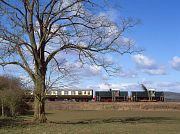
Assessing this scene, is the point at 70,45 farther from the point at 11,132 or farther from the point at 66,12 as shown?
the point at 11,132

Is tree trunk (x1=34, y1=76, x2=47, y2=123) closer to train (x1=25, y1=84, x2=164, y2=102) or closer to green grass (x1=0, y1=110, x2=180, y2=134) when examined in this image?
green grass (x1=0, y1=110, x2=180, y2=134)

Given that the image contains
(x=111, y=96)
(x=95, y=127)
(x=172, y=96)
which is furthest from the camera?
(x=172, y=96)

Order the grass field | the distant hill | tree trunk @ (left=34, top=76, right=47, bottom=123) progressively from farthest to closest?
1. the distant hill
2. tree trunk @ (left=34, top=76, right=47, bottom=123)
3. the grass field

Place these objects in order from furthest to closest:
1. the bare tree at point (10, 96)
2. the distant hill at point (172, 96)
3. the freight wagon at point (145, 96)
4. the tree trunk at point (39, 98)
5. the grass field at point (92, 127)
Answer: the distant hill at point (172, 96) → the freight wagon at point (145, 96) → the bare tree at point (10, 96) → the tree trunk at point (39, 98) → the grass field at point (92, 127)

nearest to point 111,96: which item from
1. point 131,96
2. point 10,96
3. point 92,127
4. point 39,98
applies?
point 131,96

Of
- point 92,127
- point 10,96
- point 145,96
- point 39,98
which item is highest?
point 145,96

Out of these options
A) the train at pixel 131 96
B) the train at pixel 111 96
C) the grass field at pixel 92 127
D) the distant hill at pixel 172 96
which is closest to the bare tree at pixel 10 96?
the grass field at pixel 92 127

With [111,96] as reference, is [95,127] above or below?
below

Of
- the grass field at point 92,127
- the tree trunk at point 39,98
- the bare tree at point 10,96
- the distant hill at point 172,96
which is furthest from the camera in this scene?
the distant hill at point 172,96

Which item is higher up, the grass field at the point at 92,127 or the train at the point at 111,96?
the train at the point at 111,96

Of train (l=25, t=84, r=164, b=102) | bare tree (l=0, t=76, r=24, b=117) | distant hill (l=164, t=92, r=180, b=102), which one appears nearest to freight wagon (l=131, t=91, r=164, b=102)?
train (l=25, t=84, r=164, b=102)

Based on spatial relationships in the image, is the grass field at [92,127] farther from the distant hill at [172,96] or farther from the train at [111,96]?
the distant hill at [172,96]

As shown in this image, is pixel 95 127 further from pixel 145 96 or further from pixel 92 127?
pixel 145 96

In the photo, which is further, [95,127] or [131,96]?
[131,96]
